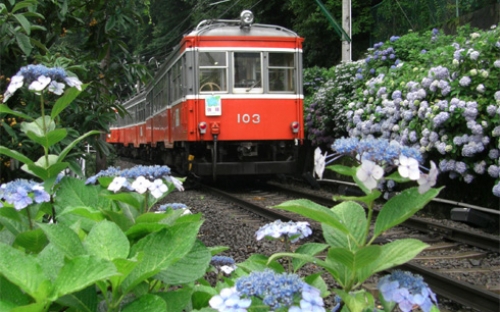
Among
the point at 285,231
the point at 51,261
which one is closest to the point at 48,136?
the point at 51,261

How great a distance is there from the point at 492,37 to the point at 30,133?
655 cm

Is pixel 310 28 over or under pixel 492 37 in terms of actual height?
over

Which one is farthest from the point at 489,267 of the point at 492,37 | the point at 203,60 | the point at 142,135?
the point at 142,135

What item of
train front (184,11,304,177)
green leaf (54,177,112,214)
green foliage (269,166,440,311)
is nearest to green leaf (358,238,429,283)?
green foliage (269,166,440,311)

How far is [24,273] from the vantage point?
1024 mm

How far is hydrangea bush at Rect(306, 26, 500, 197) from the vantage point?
263 inches

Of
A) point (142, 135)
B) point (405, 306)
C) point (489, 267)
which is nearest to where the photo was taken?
point (405, 306)

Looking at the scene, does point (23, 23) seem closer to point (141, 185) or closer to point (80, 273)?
point (141, 185)

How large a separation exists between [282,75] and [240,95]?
87cm

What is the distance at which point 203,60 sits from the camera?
1058cm

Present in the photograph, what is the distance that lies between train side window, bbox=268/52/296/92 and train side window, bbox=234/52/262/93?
212mm

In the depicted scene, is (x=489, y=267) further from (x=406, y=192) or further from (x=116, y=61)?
(x=406, y=192)

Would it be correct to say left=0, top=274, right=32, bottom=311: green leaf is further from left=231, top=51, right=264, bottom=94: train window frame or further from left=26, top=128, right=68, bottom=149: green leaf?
left=231, top=51, right=264, bottom=94: train window frame

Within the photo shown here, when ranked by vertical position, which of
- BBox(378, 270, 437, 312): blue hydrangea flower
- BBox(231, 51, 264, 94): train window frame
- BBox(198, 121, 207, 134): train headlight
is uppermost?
BBox(231, 51, 264, 94): train window frame
